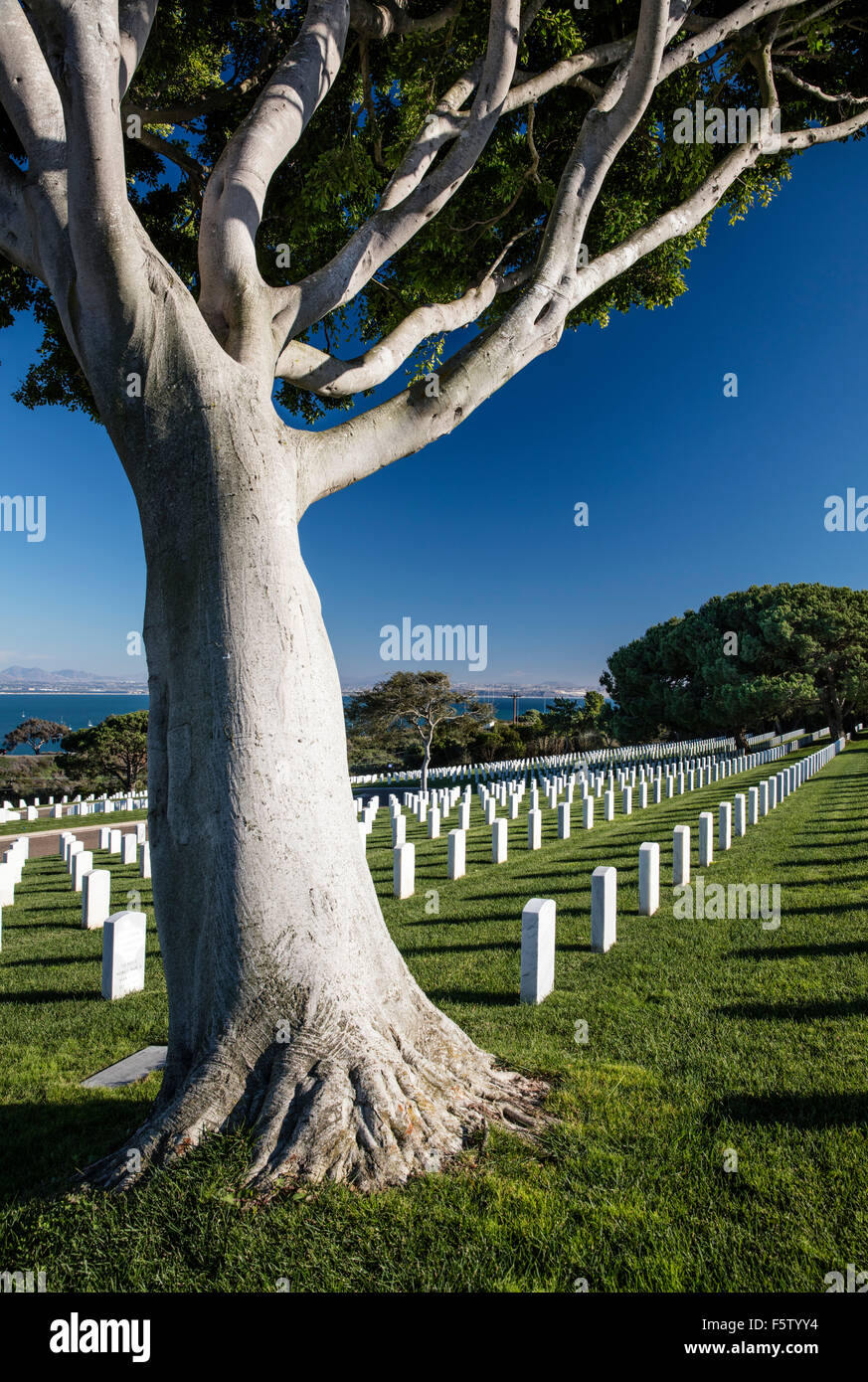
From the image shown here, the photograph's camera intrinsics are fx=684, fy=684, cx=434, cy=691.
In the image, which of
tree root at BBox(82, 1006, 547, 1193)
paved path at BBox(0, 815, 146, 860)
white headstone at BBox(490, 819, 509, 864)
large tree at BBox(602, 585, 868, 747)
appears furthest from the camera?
large tree at BBox(602, 585, 868, 747)

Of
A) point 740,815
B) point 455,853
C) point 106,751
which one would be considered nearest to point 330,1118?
point 455,853

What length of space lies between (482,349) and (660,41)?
8.68ft

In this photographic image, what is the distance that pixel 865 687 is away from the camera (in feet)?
121

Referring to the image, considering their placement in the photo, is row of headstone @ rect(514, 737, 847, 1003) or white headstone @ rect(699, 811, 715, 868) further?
white headstone @ rect(699, 811, 715, 868)

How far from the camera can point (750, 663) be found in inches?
1425

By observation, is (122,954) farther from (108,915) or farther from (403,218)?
(403,218)

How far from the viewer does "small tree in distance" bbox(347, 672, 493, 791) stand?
35.4 m

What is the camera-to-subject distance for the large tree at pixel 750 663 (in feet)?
113

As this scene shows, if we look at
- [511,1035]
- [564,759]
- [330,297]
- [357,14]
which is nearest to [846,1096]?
[511,1035]

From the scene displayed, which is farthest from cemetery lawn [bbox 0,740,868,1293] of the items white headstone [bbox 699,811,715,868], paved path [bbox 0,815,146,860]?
paved path [bbox 0,815,146,860]

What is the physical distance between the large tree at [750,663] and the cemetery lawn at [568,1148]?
29.3 meters

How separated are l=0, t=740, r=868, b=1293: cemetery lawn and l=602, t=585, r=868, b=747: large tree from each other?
29347 mm

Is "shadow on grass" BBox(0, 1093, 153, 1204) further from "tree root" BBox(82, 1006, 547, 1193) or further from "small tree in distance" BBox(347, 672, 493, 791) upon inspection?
"small tree in distance" BBox(347, 672, 493, 791)
